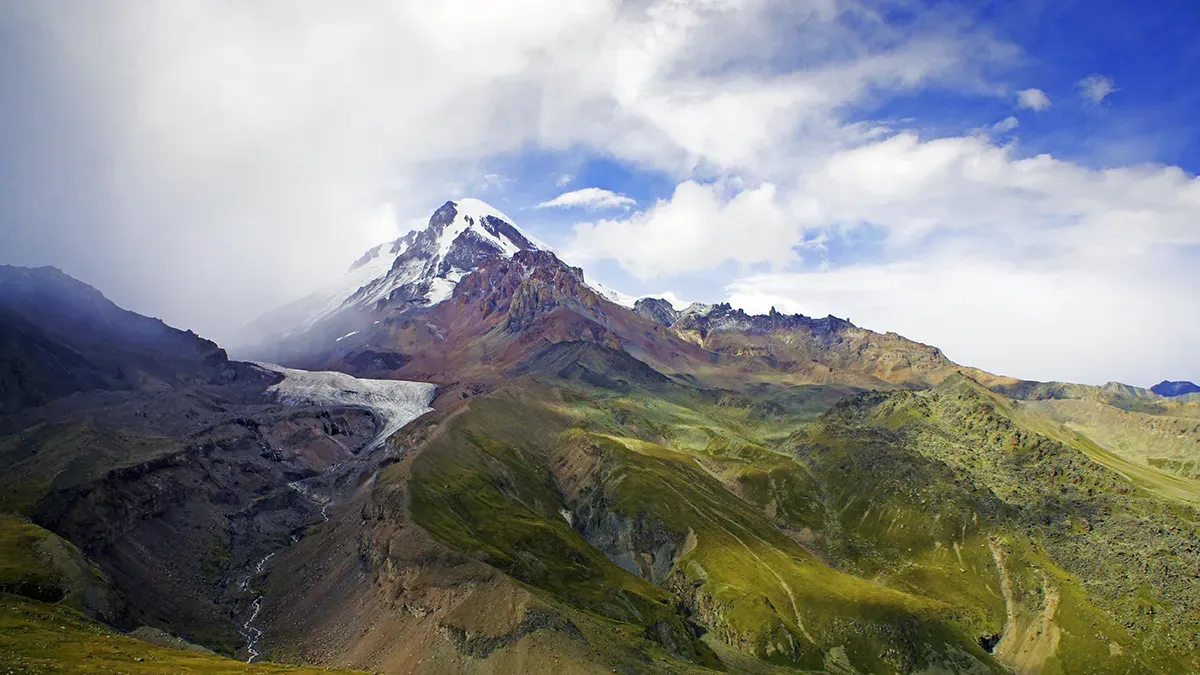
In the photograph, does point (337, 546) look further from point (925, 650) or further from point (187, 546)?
point (925, 650)

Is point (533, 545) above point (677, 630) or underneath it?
above

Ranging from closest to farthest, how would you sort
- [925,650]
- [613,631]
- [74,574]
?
[74,574], [613,631], [925,650]

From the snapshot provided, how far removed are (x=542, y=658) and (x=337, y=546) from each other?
95.1 m

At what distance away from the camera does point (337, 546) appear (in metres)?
185

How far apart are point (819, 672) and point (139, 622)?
168 metres

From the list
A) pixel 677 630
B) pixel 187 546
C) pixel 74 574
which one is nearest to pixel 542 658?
pixel 677 630

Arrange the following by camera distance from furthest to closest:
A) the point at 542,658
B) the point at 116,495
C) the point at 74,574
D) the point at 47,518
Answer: the point at 116,495
the point at 47,518
the point at 74,574
the point at 542,658

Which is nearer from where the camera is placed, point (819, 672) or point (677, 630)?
point (677, 630)

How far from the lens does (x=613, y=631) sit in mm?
133875

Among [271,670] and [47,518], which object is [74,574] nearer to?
[47,518]

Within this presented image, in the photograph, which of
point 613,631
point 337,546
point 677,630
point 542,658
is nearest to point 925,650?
point 677,630

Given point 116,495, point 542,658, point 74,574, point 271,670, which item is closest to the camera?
point 271,670

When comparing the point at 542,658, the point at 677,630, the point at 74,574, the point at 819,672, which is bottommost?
the point at 819,672

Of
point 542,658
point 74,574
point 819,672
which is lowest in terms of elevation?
point 819,672
